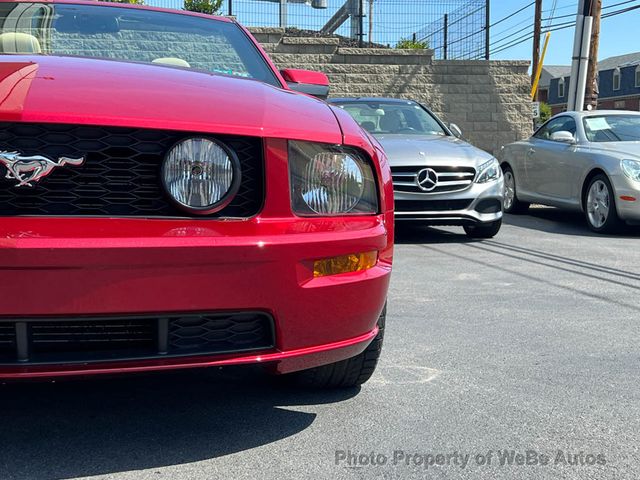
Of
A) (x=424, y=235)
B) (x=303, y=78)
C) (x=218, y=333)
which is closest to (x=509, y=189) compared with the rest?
(x=424, y=235)

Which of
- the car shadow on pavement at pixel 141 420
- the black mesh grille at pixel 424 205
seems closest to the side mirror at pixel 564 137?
the black mesh grille at pixel 424 205

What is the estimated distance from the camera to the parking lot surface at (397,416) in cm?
240

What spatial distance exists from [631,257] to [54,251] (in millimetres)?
5776

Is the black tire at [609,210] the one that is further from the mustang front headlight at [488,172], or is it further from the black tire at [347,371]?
the black tire at [347,371]

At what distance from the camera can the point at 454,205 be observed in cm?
731

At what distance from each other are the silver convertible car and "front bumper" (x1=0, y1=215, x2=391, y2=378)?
6269 mm

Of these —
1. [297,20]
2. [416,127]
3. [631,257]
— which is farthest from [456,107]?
[631,257]

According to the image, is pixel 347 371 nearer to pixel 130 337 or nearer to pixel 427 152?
pixel 130 337

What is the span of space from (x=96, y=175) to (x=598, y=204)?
713cm

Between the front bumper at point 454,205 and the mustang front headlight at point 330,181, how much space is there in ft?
15.1

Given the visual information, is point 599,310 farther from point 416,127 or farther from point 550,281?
point 416,127

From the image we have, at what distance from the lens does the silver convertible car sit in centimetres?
800

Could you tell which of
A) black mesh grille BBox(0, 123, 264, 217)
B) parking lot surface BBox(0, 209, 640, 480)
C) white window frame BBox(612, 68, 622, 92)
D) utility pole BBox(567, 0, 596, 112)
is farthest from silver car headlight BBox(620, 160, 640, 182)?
white window frame BBox(612, 68, 622, 92)

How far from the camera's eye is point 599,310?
462cm
